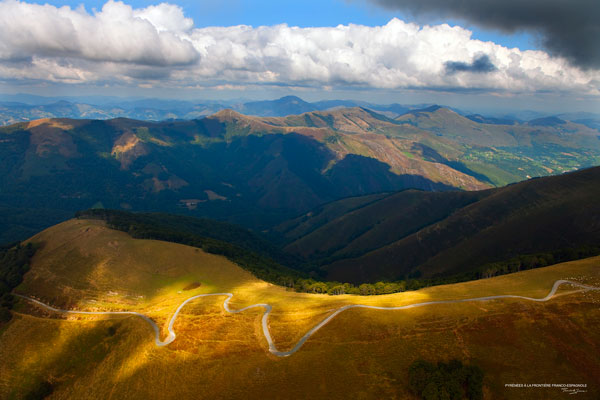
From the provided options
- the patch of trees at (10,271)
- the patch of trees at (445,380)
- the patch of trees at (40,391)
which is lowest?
the patch of trees at (40,391)

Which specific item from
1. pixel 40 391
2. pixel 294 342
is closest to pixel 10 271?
pixel 40 391

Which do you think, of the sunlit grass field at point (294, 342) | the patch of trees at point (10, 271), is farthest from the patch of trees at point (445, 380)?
the patch of trees at point (10, 271)

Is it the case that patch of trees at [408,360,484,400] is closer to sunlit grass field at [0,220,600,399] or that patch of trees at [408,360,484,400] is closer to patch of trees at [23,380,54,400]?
sunlit grass field at [0,220,600,399]

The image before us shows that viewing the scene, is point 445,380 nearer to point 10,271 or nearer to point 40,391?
point 40,391

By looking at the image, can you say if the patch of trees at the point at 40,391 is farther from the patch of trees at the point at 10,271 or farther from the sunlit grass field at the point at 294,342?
the patch of trees at the point at 10,271

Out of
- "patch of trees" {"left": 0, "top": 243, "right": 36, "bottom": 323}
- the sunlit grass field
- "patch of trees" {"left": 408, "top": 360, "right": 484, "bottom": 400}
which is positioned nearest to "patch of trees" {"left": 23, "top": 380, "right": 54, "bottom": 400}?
the sunlit grass field

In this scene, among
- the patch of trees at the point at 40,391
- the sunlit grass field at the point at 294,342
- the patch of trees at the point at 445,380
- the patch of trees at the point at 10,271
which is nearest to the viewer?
the patch of trees at the point at 445,380
